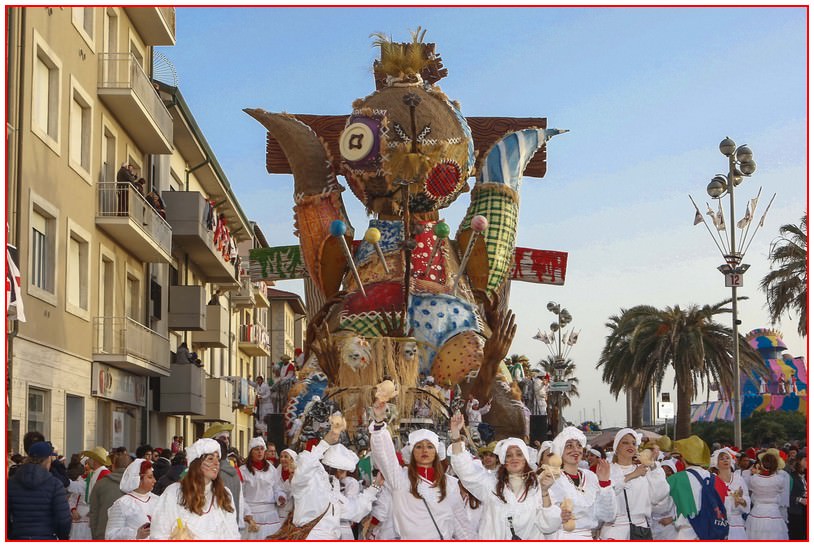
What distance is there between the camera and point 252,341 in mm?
47688

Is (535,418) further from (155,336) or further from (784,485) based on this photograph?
(155,336)

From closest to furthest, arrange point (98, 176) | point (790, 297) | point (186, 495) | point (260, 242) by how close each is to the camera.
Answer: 1. point (186, 495)
2. point (98, 176)
3. point (790, 297)
4. point (260, 242)

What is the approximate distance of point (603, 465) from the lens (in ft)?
35.0

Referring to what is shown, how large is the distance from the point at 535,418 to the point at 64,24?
31.3 feet

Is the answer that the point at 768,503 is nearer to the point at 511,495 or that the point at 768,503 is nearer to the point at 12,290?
the point at 511,495

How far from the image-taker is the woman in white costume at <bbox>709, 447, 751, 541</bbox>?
45.0 ft

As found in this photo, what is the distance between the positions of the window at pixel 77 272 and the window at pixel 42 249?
3.26 ft

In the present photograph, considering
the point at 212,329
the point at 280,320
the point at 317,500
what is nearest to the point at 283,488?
the point at 317,500

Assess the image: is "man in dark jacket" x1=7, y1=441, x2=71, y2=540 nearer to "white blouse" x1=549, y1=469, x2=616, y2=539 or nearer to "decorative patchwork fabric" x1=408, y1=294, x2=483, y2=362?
"white blouse" x1=549, y1=469, x2=616, y2=539

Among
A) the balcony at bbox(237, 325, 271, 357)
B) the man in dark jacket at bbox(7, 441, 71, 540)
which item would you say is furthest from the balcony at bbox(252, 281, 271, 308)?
the man in dark jacket at bbox(7, 441, 71, 540)

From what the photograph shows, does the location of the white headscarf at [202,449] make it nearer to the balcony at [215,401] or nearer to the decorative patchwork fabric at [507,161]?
the decorative patchwork fabric at [507,161]

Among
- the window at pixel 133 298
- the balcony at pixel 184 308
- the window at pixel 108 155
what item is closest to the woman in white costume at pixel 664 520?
the window at pixel 108 155

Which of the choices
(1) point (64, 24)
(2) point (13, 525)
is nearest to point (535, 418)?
(1) point (64, 24)

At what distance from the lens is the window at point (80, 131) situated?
2266 centimetres
